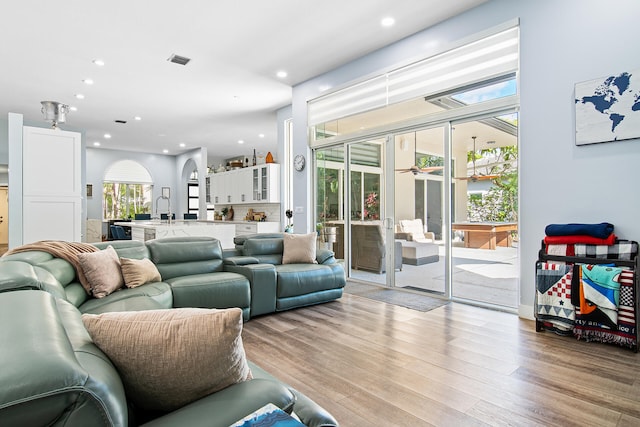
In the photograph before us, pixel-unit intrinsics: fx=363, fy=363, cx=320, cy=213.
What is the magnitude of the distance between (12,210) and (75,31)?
2.34 m

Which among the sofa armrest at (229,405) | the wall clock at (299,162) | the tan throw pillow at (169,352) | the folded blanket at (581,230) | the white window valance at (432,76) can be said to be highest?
the white window valance at (432,76)

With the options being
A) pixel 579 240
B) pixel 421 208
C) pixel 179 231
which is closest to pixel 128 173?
pixel 179 231

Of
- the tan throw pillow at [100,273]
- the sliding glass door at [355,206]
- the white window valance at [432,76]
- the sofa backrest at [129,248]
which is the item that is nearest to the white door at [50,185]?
the sofa backrest at [129,248]

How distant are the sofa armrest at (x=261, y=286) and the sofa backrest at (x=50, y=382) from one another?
2846 mm

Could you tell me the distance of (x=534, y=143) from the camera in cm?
353

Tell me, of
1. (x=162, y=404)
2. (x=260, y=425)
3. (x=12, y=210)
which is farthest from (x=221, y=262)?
(x=260, y=425)

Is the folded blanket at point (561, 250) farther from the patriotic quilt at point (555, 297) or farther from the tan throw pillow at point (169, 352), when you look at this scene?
the tan throw pillow at point (169, 352)

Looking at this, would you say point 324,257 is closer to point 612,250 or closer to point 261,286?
point 261,286

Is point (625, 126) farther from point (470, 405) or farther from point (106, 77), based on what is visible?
point (106, 77)

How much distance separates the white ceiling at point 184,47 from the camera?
388 cm

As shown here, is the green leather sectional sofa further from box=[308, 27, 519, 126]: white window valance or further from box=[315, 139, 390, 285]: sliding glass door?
box=[308, 27, 519, 126]: white window valance

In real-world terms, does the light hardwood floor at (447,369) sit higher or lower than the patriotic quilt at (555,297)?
lower

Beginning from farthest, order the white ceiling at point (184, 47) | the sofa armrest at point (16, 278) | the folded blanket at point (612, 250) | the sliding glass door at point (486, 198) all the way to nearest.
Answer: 1. the sliding glass door at point (486, 198)
2. the white ceiling at point (184, 47)
3. the folded blanket at point (612, 250)
4. the sofa armrest at point (16, 278)

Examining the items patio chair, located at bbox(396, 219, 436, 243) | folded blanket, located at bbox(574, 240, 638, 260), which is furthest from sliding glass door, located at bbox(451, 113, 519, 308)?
folded blanket, located at bbox(574, 240, 638, 260)
